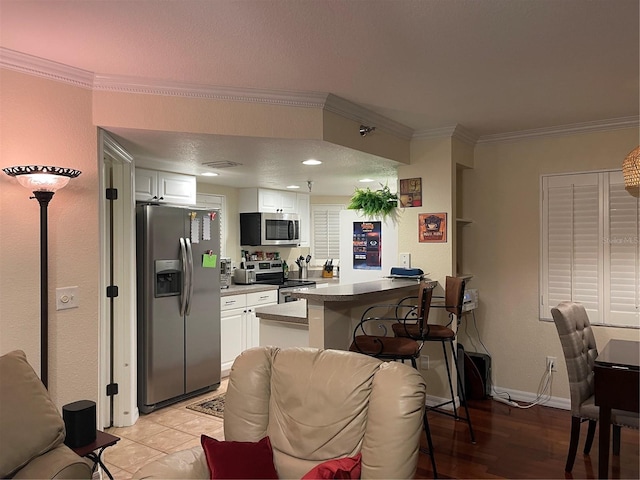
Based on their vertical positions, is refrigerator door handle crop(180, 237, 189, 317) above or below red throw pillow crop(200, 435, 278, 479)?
above

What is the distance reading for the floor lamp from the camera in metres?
2.44

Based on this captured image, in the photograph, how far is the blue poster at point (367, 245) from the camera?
459cm

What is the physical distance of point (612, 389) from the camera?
2545 millimetres

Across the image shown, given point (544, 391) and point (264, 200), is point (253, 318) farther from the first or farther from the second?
point (544, 391)

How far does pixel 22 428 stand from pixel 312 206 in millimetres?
5479

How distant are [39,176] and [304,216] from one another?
451 centimetres

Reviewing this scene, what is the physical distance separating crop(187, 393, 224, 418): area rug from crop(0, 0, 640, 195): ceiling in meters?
2.16

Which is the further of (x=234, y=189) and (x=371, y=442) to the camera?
(x=234, y=189)

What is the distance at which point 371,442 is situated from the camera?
1.76 m

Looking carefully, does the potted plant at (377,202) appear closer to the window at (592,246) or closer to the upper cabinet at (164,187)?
the window at (592,246)

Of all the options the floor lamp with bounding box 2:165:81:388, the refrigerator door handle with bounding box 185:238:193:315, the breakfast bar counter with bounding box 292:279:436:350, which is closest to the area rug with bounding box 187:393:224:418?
the refrigerator door handle with bounding box 185:238:193:315

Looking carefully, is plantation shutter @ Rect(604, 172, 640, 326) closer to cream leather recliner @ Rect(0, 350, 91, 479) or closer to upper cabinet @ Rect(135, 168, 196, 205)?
upper cabinet @ Rect(135, 168, 196, 205)

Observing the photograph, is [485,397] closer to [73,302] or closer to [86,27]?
[73,302]

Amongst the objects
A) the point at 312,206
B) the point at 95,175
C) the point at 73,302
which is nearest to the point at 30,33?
the point at 95,175
